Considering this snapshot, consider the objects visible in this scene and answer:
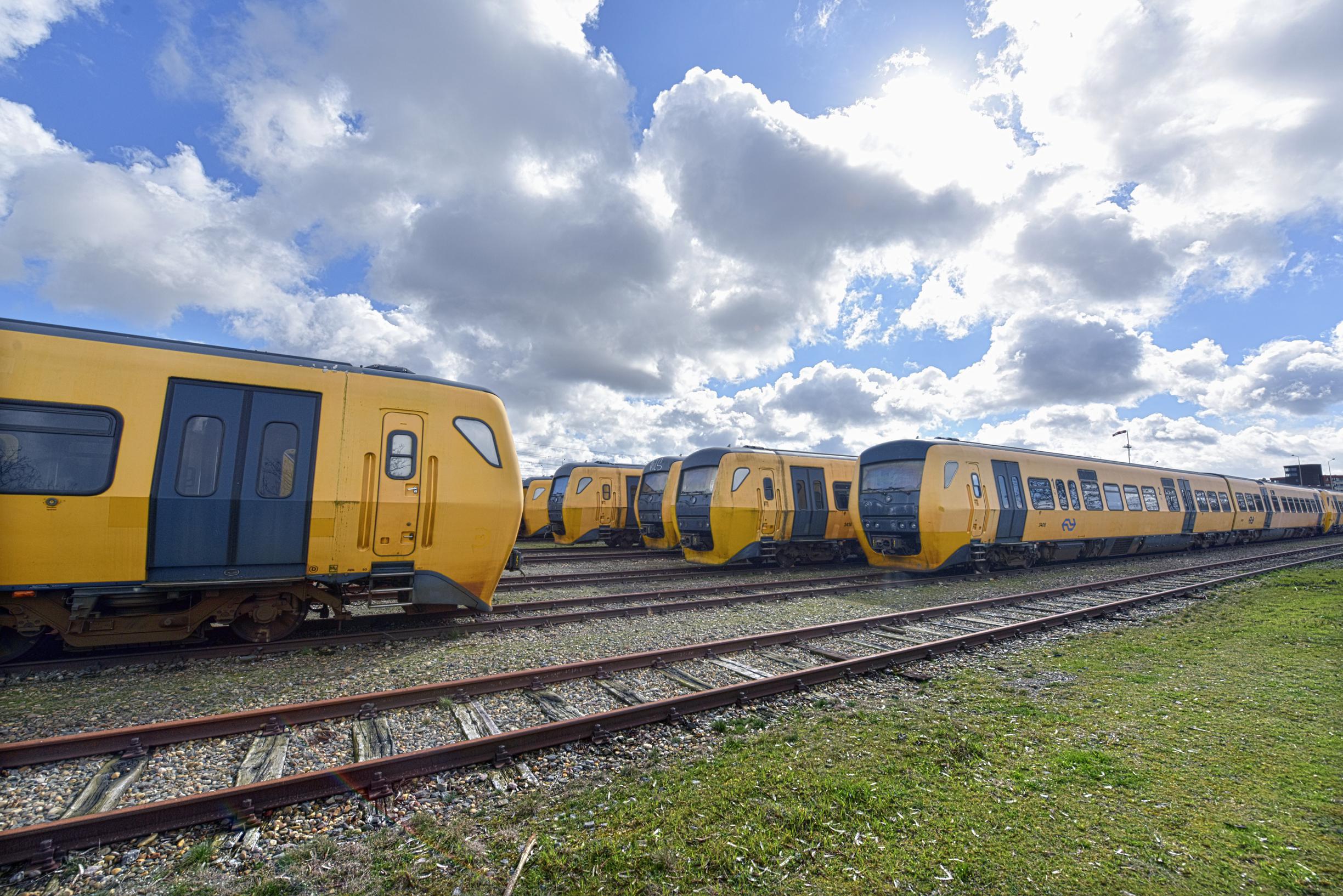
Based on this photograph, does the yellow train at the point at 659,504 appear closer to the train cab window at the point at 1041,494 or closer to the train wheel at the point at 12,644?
the train cab window at the point at 1041,494

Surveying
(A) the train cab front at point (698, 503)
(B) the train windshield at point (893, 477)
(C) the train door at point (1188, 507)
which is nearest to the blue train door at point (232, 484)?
(A) the train cab front at point (698, 503)

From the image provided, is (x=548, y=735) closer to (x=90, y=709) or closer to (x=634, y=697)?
(x=634, y=697)

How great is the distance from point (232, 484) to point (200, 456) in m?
0.45

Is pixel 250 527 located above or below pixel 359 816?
above

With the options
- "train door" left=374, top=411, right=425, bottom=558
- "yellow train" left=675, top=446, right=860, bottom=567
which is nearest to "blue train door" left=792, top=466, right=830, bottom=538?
"yellow train" left=675, top=446, right=860, bottom=567

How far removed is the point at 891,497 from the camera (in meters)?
14.4

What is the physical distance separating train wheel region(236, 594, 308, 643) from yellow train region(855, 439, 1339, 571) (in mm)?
12238

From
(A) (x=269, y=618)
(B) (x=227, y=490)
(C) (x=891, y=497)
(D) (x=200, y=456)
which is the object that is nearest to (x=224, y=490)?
(B) (x=227, y=490)

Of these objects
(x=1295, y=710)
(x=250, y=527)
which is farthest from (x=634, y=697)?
(x=1295, y=710)

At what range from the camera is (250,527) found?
6.73m

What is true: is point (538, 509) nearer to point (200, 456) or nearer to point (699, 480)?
point (699, 480)

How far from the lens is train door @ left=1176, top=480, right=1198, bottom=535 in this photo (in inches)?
861

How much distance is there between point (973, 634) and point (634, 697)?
495 cm

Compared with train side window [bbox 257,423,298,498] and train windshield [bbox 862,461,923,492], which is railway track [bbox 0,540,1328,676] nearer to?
train side window [bbox 257,423,298,498]
